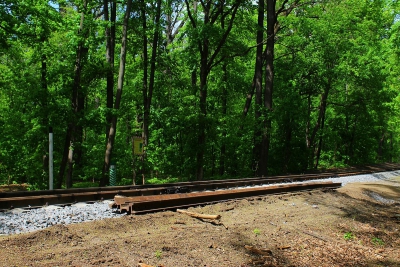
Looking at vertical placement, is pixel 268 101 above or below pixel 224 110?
above

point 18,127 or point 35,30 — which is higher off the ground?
point 35,30

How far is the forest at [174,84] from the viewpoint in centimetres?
1406

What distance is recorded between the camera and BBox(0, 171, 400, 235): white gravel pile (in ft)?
18.8

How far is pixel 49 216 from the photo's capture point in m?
6.38

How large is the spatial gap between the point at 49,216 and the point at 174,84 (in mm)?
14394

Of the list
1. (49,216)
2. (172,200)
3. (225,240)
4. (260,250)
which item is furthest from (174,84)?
(260,250)

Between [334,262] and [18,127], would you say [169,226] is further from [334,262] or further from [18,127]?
[18,127]

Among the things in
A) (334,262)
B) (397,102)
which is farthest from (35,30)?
(397,102)

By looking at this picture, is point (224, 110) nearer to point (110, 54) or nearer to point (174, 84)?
point (174, 84)

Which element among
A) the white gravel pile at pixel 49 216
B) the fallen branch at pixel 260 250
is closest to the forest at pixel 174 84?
the white gravel pile at pixel 49 216

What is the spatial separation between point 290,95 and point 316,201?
10203 mm

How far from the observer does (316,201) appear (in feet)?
34.9

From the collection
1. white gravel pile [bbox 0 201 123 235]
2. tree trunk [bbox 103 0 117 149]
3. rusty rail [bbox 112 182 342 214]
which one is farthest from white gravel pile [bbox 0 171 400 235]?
tree trunk [bbox 103 0 117 149]

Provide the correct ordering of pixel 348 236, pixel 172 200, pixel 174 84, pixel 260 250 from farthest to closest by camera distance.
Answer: pixel 174 84, pixel 172 200, pixel 348 236, pixel 260 250
